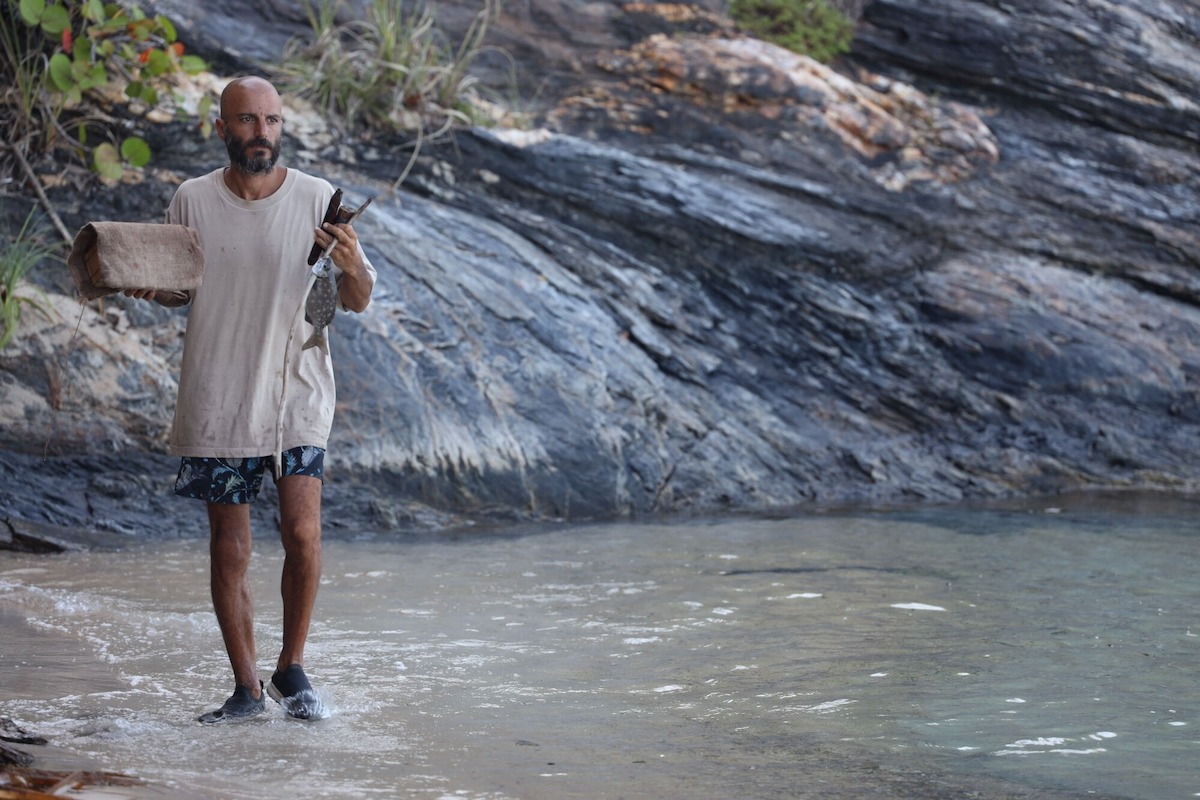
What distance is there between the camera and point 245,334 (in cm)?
364

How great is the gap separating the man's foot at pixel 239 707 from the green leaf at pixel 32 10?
5.08 m

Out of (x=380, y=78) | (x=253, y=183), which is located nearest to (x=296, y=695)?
(x=253, y=183)

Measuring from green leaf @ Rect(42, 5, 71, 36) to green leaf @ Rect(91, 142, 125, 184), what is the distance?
66 centimetres

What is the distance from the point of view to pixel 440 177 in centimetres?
867

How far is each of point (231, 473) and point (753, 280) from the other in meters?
5.67

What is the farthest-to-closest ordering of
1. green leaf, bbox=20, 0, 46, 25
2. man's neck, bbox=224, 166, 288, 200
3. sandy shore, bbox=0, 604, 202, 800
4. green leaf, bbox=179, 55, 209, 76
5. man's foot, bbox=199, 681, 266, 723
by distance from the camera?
green leaf, bbox=179, 55, 209, 76 < green leaf, bbox=20, 0, 46, 25 < man's neck, bbox=224, 166, 288, 200 < man's foot, bbox=199, 681, 266, 723 < sandy shore, bbox=0, 604, 202, 800

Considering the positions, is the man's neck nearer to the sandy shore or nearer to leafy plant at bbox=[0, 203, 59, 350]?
the sandy shore

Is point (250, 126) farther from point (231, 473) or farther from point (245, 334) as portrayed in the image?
point (231, 473)

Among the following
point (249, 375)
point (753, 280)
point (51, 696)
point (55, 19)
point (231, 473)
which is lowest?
point (51, 696)

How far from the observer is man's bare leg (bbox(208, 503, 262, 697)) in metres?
3.59

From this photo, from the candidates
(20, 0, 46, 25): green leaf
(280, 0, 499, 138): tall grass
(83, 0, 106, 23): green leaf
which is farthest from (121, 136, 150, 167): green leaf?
(280, 0, 499, 138): tall grass

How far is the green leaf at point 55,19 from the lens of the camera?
7.31 metres

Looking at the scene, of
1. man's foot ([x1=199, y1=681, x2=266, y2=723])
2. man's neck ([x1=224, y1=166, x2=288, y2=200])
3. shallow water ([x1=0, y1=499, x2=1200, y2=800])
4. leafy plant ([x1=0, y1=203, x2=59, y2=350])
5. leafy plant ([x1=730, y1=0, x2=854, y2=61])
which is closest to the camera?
shallow water ([x1=0, y1=499, x2=1200, y2=800])

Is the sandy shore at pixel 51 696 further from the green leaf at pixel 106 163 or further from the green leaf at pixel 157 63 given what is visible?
the green leaf at pixel 157 63
